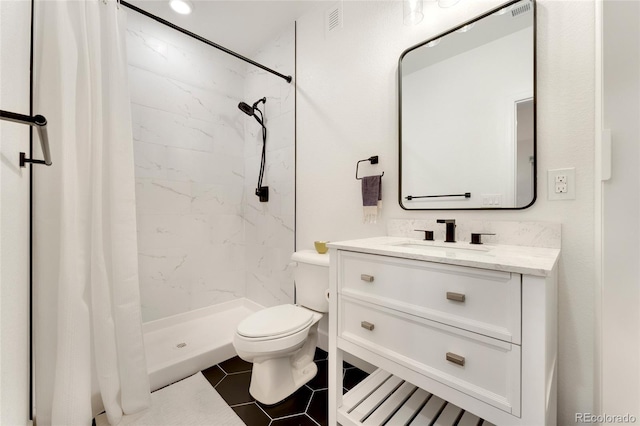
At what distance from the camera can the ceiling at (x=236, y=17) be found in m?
1.96

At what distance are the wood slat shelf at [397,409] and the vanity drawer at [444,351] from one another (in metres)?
0.33

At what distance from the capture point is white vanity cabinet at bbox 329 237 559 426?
711 millimetres

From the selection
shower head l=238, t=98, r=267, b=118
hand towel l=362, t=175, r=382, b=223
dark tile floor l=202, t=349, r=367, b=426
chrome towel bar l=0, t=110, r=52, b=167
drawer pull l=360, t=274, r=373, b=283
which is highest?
shower head l=238, t=98, r=267, b=118

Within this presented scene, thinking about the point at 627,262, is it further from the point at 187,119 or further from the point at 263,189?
the point at 187,119

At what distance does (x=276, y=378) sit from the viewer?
56.4 inches

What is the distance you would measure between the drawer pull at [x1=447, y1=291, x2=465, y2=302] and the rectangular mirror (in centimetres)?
60

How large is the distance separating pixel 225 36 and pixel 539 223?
268 centimetres

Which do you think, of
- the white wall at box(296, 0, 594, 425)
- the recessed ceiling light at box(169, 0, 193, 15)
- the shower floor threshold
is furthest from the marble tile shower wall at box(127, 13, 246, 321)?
the white wall at box(296, 0, 594, 425)

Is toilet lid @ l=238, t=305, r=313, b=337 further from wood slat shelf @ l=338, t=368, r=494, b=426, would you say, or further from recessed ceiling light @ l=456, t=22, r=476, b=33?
Answer: recessed ceiling light @ l=456, t=22, r=476, b=33

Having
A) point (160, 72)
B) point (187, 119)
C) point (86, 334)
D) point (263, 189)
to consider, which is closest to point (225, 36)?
point (160, 72)

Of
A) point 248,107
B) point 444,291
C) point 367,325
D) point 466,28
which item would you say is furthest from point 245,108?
point 444,291

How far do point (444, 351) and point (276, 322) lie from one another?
0.88m

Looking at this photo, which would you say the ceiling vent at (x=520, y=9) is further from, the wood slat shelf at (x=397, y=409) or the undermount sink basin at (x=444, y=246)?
the wood slat shelf at (x=397, y=409)

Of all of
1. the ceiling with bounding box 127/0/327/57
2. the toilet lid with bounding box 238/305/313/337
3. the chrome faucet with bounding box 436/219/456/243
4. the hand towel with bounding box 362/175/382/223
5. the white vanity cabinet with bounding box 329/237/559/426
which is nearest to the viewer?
the white vanity cabinet with bounding box 329/237/559/426
